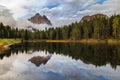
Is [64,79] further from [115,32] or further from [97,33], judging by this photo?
[97,33]

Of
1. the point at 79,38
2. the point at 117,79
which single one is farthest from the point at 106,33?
the point at 117,79

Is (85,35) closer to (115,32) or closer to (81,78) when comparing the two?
(115,32)

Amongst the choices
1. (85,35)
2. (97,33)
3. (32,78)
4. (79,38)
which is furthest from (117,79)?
(79,38)

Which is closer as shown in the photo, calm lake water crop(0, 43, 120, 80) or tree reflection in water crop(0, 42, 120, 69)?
calm lake water crop(0, 43, 120, 80)

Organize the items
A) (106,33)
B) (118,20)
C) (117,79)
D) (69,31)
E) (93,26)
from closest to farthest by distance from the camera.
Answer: (117,79) → (118,20) → (106,33) → (93,26) → (69,31)

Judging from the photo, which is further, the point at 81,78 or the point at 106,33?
the point at 106,33

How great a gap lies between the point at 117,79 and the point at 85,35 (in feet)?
471

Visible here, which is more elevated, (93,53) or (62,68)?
(62,68)

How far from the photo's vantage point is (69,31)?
199250mm

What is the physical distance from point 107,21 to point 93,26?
16009 millimetres

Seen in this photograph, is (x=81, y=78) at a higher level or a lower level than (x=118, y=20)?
lower

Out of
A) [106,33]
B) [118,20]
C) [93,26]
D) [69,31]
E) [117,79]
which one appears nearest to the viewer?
[117,79]

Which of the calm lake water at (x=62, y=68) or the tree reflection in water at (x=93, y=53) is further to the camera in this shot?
the tree reflection in water at (x=93, y=53)

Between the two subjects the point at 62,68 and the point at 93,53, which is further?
the point at 93,53
